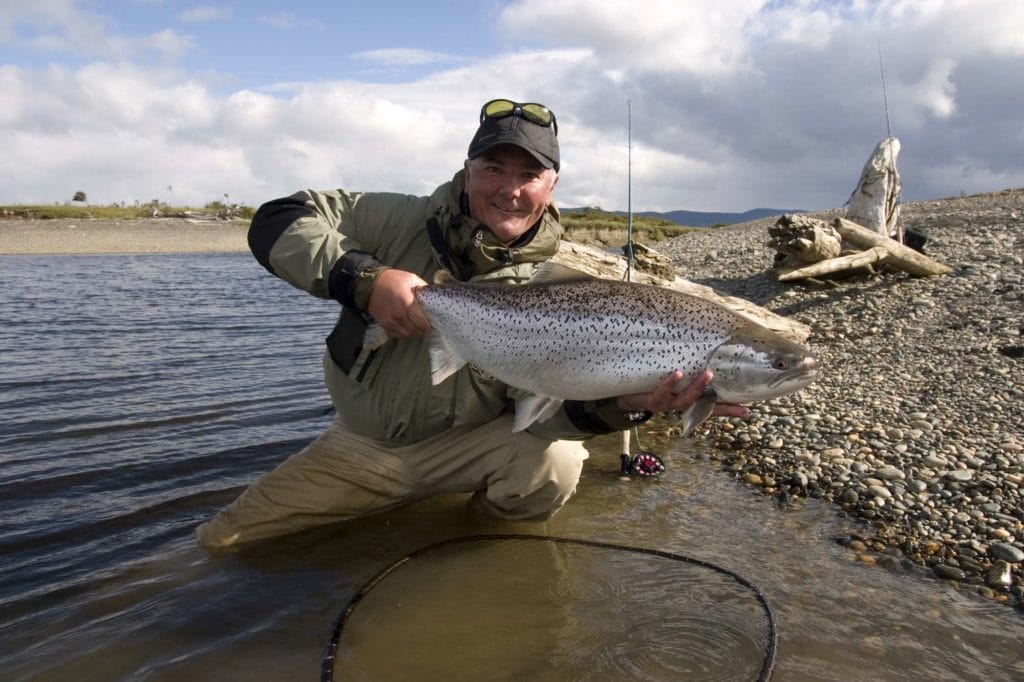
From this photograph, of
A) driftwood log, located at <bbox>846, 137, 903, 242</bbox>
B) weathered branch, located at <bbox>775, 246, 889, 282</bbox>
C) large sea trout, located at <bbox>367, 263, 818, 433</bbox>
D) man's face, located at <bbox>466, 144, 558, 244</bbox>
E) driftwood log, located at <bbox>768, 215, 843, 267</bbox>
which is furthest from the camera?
driftwood log, located at <bbox>846, 137, 903, 242</bbox>

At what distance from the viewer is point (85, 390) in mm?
9555

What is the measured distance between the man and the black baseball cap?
0.01 meters

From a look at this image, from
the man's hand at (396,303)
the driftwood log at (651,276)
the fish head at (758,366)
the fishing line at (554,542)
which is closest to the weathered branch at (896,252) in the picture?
the driftwood log at (651,276)

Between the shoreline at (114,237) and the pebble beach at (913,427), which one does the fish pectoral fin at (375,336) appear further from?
the shoreline at (114,237)

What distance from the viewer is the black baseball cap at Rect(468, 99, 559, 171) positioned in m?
4.35

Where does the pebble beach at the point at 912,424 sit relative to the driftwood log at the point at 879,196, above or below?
below

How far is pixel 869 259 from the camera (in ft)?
41.5

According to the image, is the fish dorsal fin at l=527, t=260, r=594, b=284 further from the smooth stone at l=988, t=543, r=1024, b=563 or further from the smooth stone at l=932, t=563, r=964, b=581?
the smooth stone at l=988, t=543, r=1024, b=563

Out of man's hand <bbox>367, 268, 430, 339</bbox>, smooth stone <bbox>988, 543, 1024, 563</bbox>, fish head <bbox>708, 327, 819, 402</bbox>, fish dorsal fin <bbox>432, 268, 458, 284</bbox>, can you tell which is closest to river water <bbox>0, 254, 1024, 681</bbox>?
smooth stone <bbox>988, 543, 1024, 563</bbox>

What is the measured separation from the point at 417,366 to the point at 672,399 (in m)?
1.70

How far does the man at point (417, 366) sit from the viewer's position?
13.5 feet

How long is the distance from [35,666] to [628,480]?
4460 mm

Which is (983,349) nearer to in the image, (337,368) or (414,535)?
(414,535)

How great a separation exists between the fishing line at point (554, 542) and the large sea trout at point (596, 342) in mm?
1286
